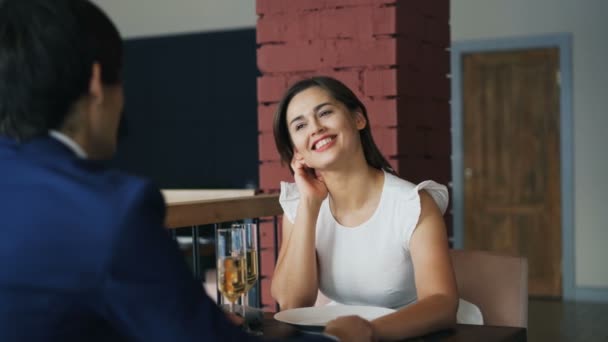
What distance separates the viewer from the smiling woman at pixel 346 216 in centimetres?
215

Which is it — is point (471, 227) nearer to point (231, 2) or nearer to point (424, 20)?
point (231, 2)

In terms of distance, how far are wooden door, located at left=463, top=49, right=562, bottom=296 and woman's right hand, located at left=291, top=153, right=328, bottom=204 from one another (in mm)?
4838

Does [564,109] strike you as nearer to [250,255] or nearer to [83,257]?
[250,255]

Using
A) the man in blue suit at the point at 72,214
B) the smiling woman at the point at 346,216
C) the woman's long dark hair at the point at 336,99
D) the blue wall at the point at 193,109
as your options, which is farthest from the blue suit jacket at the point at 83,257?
the blue wall at the point at 193,109

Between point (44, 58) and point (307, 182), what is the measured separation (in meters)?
1.37

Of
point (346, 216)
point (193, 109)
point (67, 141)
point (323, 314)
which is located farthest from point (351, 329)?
point (193, 109)

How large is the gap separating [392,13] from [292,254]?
3.54 feet

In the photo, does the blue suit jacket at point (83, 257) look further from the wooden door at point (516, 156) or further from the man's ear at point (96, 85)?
the wooden door at point (516, 156)

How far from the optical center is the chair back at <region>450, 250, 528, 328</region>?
212 cm

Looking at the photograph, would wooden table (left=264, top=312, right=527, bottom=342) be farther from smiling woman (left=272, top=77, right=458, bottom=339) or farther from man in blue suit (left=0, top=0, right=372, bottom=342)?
man in blue suit (left=0, top=0, right=372, bottom=342)

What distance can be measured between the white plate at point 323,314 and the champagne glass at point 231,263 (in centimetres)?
12

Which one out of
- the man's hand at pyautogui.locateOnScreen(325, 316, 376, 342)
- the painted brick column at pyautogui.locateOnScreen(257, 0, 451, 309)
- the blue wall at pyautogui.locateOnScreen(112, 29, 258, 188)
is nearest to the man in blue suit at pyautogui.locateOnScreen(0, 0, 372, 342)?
the man's hand at pyautogui.locateOnScreen(325, 316, 376, 342)

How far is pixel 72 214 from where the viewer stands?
38.2 inches

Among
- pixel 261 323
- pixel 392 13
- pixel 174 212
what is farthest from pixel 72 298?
pixel 392 13
